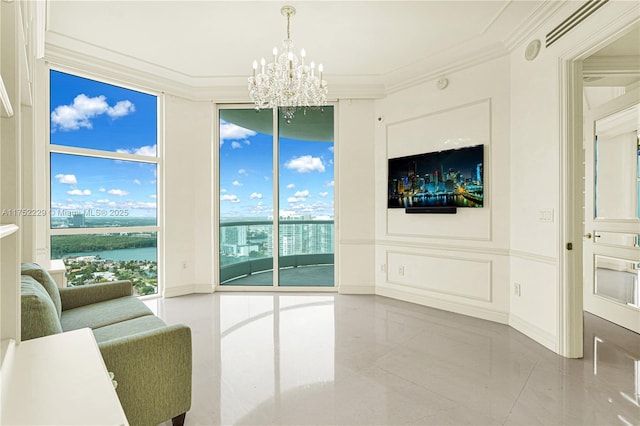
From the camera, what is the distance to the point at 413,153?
4.17 meters

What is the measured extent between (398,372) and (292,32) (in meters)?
3.33

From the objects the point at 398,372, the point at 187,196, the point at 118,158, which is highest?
the point at 118,158

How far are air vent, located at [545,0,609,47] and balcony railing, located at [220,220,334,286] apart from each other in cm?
339

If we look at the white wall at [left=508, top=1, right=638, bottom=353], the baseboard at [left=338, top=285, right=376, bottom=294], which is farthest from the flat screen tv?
the baseboard at [left=338, top=285, right=376, bottom=294]

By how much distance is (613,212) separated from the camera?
3.44 metres

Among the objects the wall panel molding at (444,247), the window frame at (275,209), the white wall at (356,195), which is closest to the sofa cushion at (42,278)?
the window frame at (275,209)

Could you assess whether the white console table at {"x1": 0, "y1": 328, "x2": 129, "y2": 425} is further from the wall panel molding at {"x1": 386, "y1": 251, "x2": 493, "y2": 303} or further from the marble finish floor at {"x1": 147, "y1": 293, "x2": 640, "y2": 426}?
the wall panel molding at {"x1": 386, "y1": 251, "x2": 493, "y2": 303}

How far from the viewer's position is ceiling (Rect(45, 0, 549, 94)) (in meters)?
2.84

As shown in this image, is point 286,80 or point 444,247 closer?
point 286,80

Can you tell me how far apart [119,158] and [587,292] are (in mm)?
6131

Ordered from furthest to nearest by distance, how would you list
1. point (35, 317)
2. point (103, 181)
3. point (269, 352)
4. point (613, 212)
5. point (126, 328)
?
point (103, 181), point (613, 212), point (269, 352), point (126, 328), point (35, 317)

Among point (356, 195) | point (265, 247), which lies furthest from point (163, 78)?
point (356, 195)

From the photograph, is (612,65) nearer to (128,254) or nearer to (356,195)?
(356,195)

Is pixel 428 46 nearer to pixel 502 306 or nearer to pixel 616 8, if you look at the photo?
pixel 616 8
